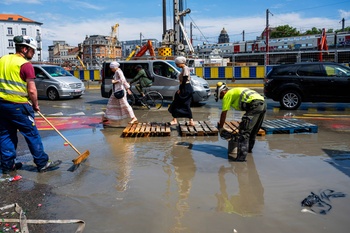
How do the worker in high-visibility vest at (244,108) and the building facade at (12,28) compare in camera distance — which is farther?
the building facade at (12,28)

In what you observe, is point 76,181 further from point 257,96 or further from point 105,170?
point 257,96

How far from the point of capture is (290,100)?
11719mm

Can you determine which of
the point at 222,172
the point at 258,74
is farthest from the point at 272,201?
the point at 258,74

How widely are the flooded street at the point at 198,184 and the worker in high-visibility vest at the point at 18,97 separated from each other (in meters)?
0.55

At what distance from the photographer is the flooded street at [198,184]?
340 centimetres

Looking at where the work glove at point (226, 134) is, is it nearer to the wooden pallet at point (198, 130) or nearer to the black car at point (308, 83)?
the wooden pallet at point (198, 130)

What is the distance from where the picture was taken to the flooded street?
11.2ft

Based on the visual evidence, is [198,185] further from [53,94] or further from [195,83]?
[53,94]

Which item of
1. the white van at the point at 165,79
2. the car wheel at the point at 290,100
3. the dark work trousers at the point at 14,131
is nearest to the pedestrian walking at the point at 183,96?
the dark work trousers at the point at 14,131

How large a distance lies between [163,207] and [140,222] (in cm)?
42

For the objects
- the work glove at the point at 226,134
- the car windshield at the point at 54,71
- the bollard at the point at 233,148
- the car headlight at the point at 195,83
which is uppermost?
the car windshield at the point at 54,71

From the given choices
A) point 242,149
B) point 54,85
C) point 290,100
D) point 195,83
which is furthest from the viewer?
point 54,85

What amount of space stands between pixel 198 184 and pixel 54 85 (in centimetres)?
1367

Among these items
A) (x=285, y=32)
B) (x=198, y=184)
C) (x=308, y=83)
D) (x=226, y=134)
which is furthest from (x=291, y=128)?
(x=285, y=32)
